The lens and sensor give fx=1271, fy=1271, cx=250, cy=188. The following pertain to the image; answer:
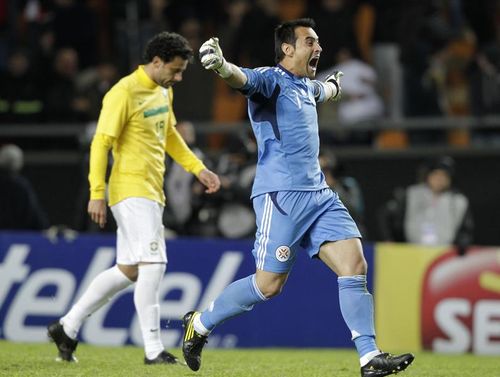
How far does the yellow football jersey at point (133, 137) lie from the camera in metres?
9.43

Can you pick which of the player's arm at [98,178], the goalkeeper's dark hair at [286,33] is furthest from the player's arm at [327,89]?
the player's arm at [98,178]

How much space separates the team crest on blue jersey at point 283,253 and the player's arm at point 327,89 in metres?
1.16

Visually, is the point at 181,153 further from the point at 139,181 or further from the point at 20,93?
the point at 20,93

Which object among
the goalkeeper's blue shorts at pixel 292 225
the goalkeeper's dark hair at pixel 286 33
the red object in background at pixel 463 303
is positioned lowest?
the red object in background at pixel 463 303

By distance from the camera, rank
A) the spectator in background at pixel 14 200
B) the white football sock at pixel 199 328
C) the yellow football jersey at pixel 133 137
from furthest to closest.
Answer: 1. the spectator in background at pixel 14 200
2. the yellow football jersey at pixel 133 137
3. the white football sock at pixel 199 328

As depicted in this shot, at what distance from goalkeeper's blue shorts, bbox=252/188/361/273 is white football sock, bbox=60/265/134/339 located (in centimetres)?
178

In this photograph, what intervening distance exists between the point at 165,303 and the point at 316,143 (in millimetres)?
4871

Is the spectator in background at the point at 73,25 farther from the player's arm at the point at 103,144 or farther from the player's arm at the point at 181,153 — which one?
the player's arm at the point at 103,144

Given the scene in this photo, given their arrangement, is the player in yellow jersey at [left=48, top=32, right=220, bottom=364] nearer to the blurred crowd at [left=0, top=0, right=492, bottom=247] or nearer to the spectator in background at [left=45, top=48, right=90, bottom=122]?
the blurred crowd at [left=0, top=0, right=492, bottom=247]

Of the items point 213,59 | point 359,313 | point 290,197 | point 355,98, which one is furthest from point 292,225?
point 355,98

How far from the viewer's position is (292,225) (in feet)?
27.0

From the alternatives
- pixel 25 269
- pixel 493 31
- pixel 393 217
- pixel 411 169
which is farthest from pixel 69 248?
pixel 493 31

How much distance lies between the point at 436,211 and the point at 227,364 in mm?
5052

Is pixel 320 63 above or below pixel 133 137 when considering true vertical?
above
